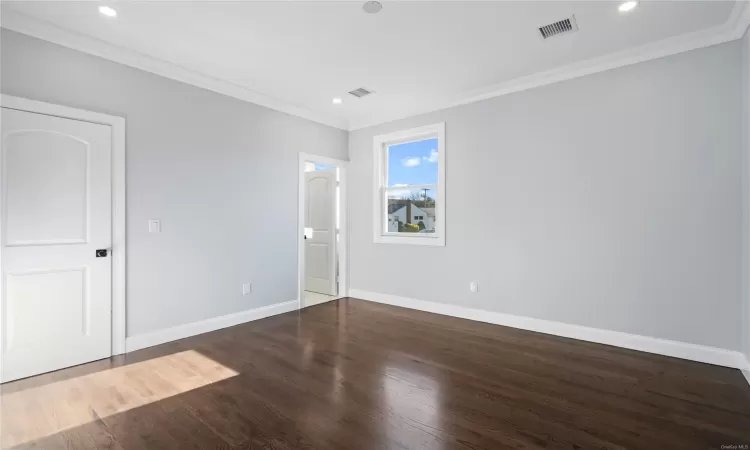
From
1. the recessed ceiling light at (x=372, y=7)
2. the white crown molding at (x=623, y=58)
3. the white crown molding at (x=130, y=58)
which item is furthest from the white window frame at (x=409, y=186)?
the recessed ceiling light at (x=372, y=7)

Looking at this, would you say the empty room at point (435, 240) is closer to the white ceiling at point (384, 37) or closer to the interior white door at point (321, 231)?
the white ceiling at point (384, 37)

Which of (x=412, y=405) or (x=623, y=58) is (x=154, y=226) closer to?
(x=412, y=405)

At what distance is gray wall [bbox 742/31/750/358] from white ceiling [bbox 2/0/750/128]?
352 millimetres

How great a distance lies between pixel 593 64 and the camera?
3463 mm

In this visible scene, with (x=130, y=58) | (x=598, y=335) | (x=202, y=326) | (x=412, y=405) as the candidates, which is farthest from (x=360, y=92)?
(x=598, y=335)

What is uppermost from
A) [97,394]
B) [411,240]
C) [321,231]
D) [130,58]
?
[130,58]

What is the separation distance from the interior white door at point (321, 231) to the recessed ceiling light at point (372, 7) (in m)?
3.05

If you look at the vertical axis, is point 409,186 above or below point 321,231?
above

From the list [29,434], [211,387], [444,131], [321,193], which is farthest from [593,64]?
[29,434]

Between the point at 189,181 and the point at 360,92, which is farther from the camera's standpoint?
the point at 360,92

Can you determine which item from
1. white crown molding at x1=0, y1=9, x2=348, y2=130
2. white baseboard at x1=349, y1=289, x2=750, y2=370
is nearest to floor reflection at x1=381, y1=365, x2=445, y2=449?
white baseboard at x1=349, y1=289, x2=750, y2=370

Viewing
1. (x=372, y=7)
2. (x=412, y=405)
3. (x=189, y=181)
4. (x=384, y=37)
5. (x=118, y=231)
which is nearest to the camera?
(x=412, y=405)

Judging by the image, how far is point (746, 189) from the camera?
2758 millimetres

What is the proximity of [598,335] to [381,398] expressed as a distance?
2390 millimetres
